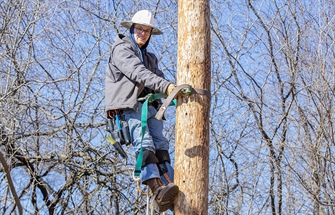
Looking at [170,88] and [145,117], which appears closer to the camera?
[170,88]

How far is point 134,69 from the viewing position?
4488mm

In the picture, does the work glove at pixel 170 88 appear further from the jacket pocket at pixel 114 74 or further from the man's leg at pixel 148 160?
the jacket pocket at pixel 114 74

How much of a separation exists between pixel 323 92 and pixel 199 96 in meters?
5.04

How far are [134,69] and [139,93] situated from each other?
206mm

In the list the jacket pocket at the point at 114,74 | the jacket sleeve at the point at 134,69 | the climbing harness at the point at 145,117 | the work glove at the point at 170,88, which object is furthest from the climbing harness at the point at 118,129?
the work glove at the point at 170,88

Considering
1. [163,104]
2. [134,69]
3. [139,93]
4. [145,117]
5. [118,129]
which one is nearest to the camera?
[163,104]

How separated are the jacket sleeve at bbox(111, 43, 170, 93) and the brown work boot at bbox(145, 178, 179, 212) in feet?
2.19

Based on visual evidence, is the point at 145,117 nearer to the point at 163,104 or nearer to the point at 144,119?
the point at 144,119

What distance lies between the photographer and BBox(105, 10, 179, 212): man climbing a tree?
4.43 metres

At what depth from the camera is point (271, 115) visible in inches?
374

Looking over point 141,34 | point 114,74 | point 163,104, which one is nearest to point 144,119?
point 163,104

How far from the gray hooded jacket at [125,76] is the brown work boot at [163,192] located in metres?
0.58

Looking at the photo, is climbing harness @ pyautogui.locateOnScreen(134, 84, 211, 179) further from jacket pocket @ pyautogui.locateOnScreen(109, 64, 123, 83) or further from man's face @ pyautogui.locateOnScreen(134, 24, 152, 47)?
man's face @ pyautogui.locateOnScreen(134, 24, 152, 47)

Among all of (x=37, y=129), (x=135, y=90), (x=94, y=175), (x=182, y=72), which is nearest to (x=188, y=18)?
(x=182, y=72)
